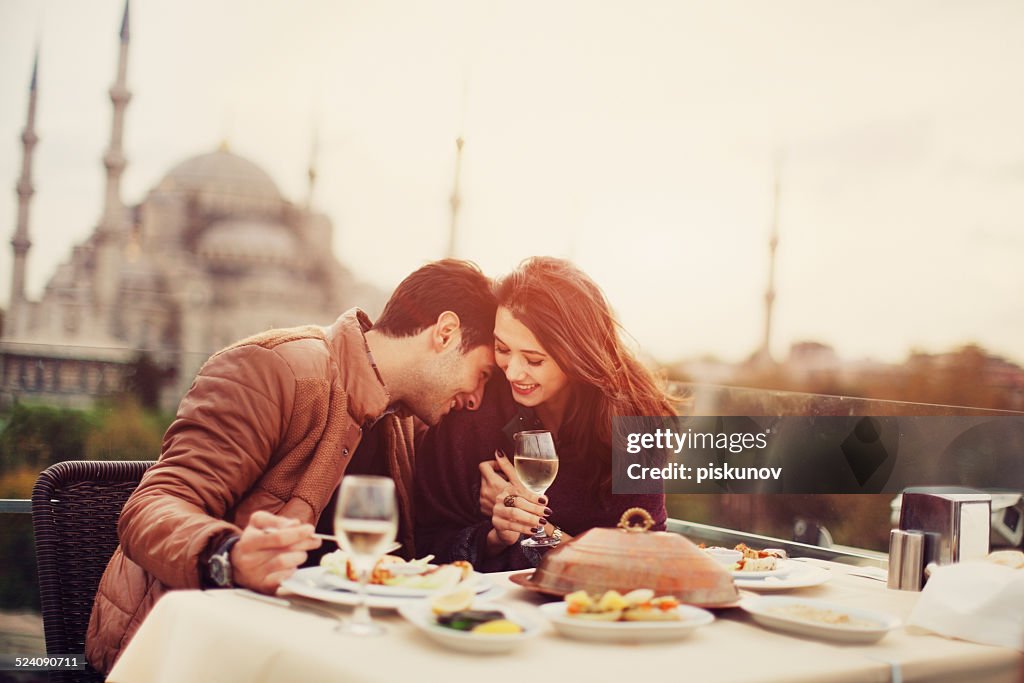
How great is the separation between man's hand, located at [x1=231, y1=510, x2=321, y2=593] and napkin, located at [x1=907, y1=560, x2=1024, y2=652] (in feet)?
2.37

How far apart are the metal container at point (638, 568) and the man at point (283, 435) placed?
1.03 feet

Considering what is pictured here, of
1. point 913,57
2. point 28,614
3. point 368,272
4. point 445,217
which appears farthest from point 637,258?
point 368,272

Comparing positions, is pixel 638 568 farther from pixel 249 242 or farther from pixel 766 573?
pixel 249 242

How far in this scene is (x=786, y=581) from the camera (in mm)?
1517

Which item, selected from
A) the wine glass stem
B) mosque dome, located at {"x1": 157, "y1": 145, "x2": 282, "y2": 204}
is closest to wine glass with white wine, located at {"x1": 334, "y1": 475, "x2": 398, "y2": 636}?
the wine glass stem

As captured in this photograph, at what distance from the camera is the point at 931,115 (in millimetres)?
25234

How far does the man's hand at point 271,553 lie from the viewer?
4.01ft

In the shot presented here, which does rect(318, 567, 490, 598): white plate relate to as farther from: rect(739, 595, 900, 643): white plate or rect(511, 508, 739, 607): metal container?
rect(739, 595, 900, 643): white plate

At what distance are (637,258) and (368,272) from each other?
1880 centimetres

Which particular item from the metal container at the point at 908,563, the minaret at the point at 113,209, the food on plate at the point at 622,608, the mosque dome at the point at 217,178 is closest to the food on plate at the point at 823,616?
the food on plate at the point at 622,608

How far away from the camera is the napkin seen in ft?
3.98

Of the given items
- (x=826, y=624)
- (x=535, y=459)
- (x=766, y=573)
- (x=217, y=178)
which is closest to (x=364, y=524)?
(x=826, y=624)

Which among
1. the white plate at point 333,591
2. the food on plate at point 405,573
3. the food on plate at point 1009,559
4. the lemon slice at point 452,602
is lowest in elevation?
the white plate at point 333,591

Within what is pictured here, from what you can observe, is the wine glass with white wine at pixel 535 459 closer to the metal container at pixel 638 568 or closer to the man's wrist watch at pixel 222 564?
the metal container at pixel 638 568
